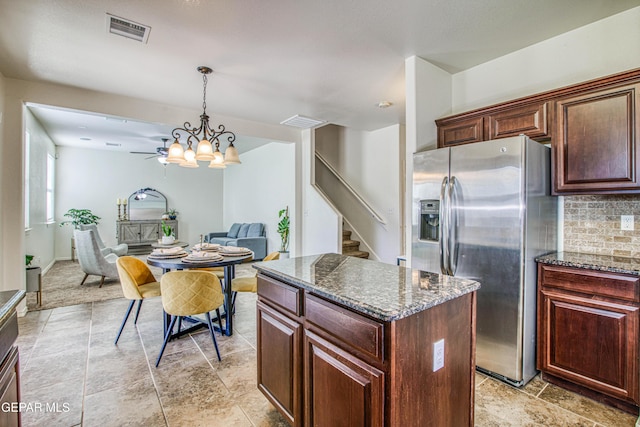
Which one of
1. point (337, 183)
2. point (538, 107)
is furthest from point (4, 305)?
point (337, 183)

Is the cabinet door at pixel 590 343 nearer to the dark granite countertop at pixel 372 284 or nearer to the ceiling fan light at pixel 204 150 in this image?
the dark granite countertop at pixel 372 284

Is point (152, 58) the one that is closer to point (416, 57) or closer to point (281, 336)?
point (416, 57)

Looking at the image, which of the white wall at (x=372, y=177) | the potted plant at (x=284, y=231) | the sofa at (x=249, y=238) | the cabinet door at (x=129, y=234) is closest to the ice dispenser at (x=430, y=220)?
the white wall at (x=372, y=177)

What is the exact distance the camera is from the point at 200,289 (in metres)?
2.59

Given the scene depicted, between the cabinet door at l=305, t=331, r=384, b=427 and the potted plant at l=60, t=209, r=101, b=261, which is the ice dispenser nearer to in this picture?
the cabinet door at l=305, t=331, r=384, b=427

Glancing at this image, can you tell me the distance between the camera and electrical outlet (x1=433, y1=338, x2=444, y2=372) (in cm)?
126

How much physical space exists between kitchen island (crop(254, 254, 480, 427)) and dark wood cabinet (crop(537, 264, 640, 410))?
3.82 ft

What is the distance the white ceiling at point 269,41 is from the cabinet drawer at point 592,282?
1.92m

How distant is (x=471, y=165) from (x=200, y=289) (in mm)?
2387

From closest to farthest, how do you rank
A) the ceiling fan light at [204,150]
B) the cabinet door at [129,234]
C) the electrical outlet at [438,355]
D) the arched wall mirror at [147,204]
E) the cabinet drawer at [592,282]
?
1. the electrical outlet at [438,355]
2. the cabinet drawer at [592,282]
3. the ceiling fan light at [204,150]
4. the cabinet door at [129,234]
5. the arched wall mirror at [147,204]

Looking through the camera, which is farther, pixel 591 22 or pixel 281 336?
pixel 591 22

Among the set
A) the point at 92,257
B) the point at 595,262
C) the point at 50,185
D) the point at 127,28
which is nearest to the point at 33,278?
the point at 92,257

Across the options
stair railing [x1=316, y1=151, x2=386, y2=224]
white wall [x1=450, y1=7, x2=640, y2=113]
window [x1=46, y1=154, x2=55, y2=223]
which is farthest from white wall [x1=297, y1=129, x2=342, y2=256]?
window [x1=46, y1=154, x2=55, y2=223]

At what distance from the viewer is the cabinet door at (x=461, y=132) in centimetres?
278
